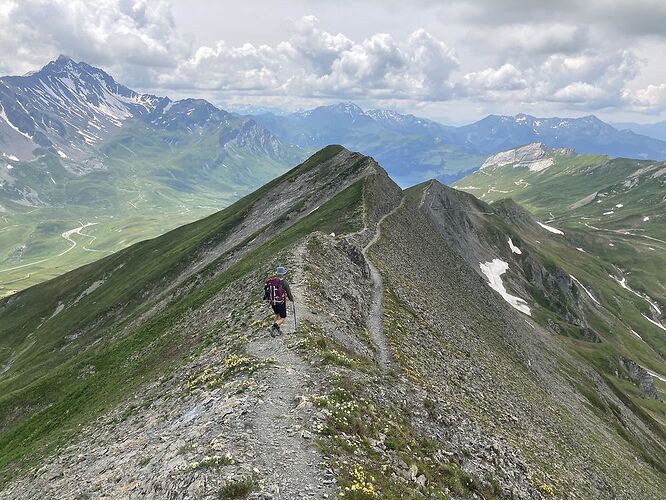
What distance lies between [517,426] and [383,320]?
1394 cm

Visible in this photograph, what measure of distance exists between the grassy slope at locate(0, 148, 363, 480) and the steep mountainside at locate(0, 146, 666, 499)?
411 millimetres

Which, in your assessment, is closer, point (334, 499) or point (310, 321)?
point (334, 499)

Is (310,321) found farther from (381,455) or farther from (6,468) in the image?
(6,468)

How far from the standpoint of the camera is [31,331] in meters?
114

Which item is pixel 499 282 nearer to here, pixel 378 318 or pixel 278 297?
pixel 378 318

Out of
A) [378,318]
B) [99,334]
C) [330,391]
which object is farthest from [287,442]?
[99,334]

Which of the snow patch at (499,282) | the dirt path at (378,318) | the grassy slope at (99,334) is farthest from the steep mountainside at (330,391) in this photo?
the snow patch at (499,282)

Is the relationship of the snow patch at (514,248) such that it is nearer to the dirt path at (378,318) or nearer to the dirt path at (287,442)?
the dirt path at (378,318)

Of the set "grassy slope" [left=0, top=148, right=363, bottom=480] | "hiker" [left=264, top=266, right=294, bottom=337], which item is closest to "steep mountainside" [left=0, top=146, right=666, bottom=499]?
"grassy slope" [left=0, top=148, right=363, bottom=480]

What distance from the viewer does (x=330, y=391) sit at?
23188 mm

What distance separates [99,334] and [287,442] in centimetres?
7411

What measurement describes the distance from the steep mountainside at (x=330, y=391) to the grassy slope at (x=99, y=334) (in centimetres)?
41

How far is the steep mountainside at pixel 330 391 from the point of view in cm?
1950

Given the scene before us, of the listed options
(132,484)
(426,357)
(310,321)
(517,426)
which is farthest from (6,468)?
(517,426)
